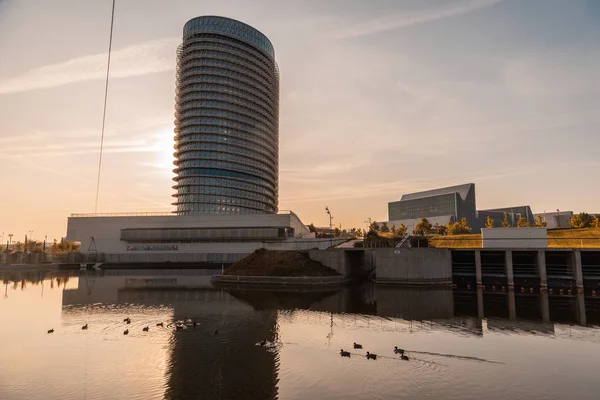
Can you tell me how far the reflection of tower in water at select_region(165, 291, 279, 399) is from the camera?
18.3m

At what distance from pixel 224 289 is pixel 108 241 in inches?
2976

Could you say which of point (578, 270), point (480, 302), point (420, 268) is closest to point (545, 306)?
point (480, 302)

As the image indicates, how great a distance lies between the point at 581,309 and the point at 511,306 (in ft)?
22.1

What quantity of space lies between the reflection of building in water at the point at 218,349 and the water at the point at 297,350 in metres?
0.10

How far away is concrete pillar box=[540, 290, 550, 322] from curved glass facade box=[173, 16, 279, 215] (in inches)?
4489

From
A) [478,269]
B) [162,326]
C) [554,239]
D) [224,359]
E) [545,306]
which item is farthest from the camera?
[554,239]

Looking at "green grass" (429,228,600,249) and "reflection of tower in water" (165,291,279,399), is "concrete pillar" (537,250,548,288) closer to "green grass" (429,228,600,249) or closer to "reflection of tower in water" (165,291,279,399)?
"green grass" (429,228,600,249)

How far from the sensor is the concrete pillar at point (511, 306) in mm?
37659

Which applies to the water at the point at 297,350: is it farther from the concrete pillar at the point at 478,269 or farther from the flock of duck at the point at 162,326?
the concrete pillar at the point at 478,269

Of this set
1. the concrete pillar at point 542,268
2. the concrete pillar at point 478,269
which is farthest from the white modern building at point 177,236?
the concrete pillar at point 542,268

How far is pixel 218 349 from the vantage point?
24.9 m

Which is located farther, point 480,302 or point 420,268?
point 420,268

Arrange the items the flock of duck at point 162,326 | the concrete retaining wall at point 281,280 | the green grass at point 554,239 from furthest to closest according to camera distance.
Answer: the green grass at point 554,239, the concrete retaining wall at point 281,280, the flock of duck at point 162,326

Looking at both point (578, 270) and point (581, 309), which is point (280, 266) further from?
point (578, 270)
